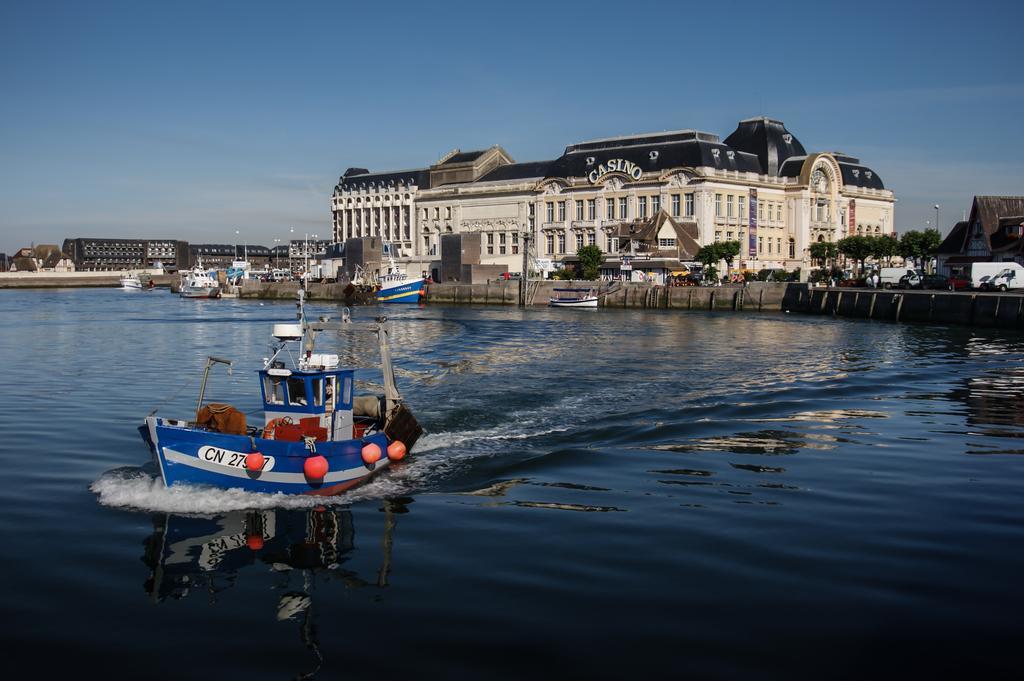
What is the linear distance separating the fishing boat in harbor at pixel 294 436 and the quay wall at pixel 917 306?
58327mm

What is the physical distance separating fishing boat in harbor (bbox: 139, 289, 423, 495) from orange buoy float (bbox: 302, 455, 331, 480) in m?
0.02

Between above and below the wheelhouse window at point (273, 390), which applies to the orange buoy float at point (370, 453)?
below

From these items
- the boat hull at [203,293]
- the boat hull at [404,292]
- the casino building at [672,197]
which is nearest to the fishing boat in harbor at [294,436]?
the boat hull at [404,292]

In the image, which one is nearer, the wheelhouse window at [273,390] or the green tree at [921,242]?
the wheelhouse window at [273,390]

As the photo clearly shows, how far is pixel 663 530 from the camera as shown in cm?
1830

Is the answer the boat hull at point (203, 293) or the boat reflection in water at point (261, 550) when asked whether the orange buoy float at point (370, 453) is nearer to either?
the boat reflection in water at point (261, 550)

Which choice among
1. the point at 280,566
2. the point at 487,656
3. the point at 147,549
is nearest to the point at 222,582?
the point at 280,566

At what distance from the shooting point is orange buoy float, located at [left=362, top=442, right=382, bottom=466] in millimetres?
22300

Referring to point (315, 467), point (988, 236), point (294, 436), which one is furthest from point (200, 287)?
point (315, 467)

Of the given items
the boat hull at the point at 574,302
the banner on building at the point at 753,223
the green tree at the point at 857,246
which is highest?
the banner on building at the point at 753,223

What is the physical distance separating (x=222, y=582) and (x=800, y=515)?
11.5 meters

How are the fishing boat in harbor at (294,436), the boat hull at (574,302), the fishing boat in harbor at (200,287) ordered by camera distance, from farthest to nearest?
the fishing boat in harbor at (200,287) → the boat hull at (574,302) → the fishing boat in harbor at (294,436)

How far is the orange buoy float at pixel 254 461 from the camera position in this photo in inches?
802

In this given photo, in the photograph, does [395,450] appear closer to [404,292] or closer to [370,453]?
[370,453]
